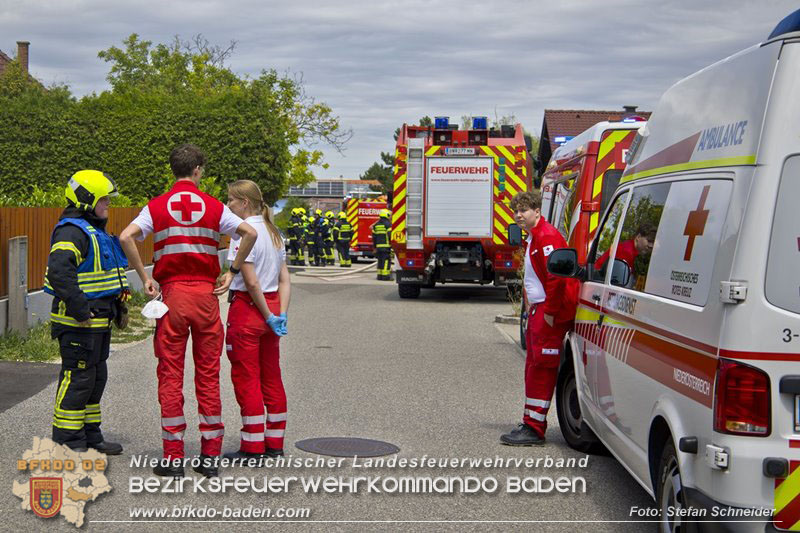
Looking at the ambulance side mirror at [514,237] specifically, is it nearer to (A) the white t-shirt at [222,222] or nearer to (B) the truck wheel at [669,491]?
(A) the white t-shirt at [222,222]

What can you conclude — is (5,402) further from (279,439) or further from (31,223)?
(31,223)

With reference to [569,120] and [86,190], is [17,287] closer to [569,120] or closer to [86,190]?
[86,190]

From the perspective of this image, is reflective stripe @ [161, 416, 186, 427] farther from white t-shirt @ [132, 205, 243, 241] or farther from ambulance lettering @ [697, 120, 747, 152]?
ambulance lettering @ [697, 120, 747, 152]

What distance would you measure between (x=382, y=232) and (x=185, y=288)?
70.9 ft

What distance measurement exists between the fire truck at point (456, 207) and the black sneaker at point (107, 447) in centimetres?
1409

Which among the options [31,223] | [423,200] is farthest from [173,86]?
[31,223]

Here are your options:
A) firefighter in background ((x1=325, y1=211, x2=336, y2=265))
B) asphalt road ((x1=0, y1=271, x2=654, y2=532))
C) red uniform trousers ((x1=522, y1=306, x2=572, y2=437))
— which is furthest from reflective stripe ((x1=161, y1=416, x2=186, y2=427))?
firefighter in background ((x1=325, y1=211, x2=336, y2=265))

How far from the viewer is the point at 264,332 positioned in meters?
6.84

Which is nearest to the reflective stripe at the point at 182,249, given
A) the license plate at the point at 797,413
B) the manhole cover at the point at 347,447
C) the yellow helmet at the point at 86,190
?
the yellow helmet at the point at 86,190

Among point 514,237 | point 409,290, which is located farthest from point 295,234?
point 514,237

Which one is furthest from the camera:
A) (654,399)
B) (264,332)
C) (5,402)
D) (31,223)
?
(31,223)

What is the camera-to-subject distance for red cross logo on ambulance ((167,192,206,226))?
639 centimetres

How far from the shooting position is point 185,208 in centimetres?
639

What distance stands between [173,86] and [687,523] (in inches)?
2018
